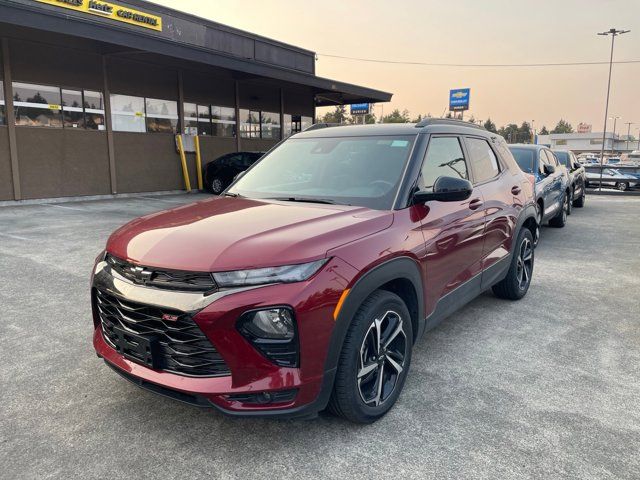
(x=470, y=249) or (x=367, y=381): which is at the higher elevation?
(x=470, y=249)

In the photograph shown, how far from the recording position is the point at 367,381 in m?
2.95

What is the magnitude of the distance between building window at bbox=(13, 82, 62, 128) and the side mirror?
534 inches

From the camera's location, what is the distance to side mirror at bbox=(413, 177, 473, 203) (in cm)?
328

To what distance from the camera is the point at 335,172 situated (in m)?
3.76

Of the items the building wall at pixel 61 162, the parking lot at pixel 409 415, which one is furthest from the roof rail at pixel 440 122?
the building wall at pixel 61 162

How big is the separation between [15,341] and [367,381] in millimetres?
3052

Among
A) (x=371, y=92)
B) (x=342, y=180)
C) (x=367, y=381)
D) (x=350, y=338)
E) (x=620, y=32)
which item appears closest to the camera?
(x=350, y=338)

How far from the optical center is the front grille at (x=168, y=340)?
7.98ft

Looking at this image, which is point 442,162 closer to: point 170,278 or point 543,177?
point 170,278

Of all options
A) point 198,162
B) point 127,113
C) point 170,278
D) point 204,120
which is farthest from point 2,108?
point 170,278

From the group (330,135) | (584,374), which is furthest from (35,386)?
(584,374)

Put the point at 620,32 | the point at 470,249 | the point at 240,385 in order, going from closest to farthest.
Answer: the point at 240,385
the point at 470,249
the point at 620,32

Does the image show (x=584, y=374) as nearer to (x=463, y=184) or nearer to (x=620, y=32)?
(x=463, y=184)

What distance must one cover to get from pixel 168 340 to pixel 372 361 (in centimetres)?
118
